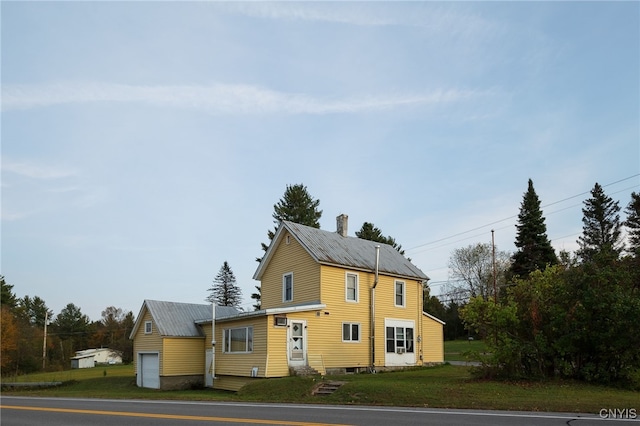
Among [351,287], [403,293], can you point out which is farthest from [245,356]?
[403,293]

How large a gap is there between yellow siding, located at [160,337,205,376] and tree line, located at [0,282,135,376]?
40153 mm

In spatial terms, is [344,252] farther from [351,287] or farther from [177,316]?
[177,316]

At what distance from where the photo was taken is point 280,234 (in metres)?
33.5

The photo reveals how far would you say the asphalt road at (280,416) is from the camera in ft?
41.0

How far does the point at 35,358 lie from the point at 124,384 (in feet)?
147

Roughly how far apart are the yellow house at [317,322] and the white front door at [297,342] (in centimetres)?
5

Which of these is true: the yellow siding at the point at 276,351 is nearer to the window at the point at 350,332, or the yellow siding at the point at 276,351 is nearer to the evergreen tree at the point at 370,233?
the window at the point at 350,332

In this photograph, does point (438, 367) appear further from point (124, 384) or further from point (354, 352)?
point (124, 384)

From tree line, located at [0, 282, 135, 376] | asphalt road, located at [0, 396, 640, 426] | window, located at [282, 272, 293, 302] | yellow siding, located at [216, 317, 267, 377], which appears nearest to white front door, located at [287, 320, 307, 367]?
yellow siding, located at [216, 317, 267, 377]

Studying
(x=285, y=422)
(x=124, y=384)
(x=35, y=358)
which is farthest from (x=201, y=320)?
(x=35, y=358)

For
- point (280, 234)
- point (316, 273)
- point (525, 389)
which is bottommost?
point (525, 389)

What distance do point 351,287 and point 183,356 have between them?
11.0m

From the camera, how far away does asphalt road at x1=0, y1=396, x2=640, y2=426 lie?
41.0ft

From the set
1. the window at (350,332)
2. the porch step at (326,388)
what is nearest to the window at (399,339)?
the window at (350,332)
